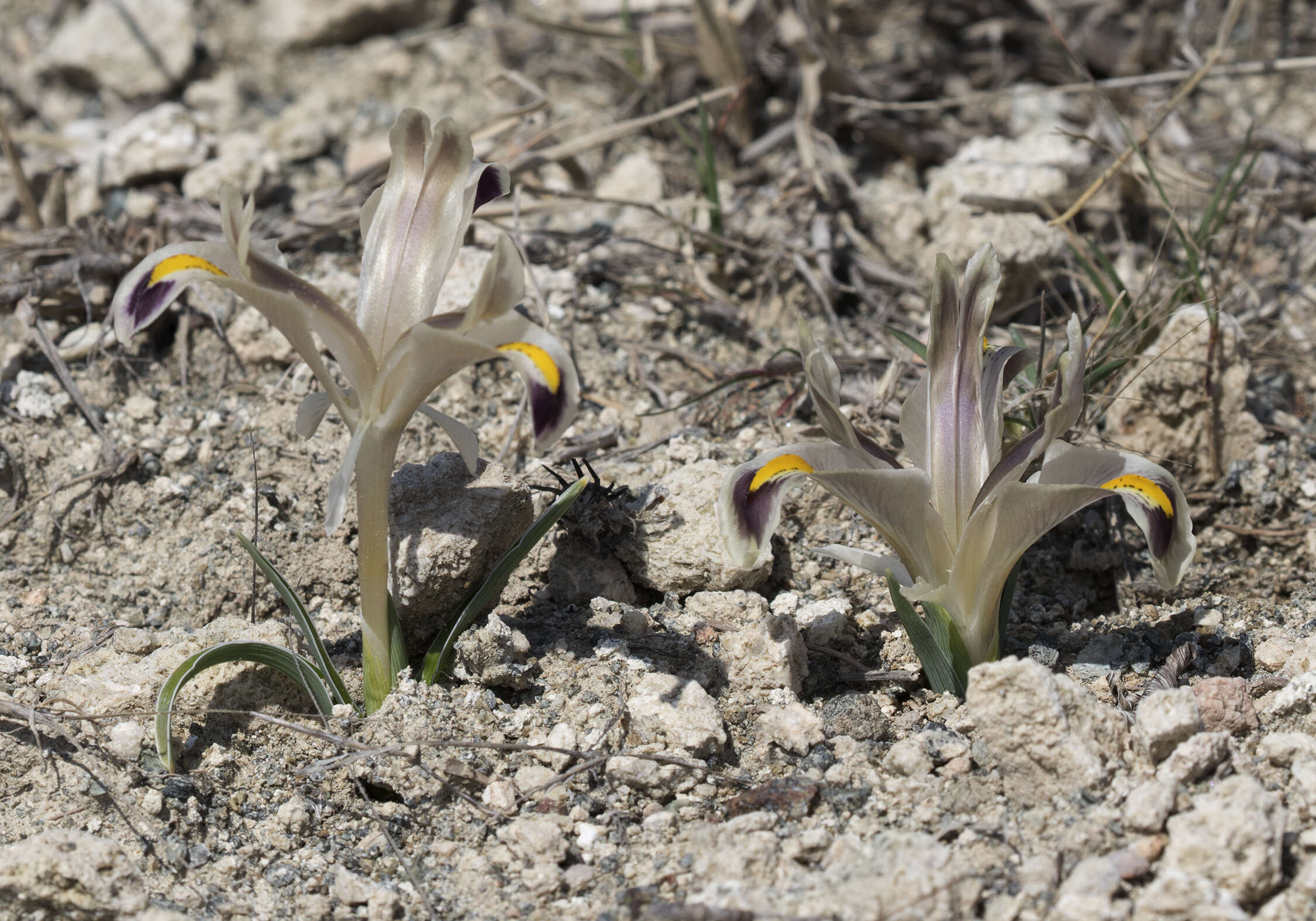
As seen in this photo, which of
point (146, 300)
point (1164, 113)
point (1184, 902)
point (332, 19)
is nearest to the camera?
point (1184, 902)

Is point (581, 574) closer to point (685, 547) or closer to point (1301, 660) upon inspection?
point (685, 547)

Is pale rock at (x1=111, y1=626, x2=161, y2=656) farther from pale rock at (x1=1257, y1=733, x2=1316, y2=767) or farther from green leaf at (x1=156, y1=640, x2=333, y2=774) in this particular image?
pale rock at (x1=1257, y1=733, x2=1316, y2=767)

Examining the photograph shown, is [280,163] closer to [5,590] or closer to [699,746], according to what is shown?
[5,590]

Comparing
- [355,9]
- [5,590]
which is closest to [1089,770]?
[5,590]

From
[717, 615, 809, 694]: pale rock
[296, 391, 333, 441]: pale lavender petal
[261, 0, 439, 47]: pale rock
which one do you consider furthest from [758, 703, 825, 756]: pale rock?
[261, 0, 439, 47]: pale rock

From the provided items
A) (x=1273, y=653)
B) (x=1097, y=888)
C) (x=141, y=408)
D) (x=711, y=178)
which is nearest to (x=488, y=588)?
(x=1097, y=888)
